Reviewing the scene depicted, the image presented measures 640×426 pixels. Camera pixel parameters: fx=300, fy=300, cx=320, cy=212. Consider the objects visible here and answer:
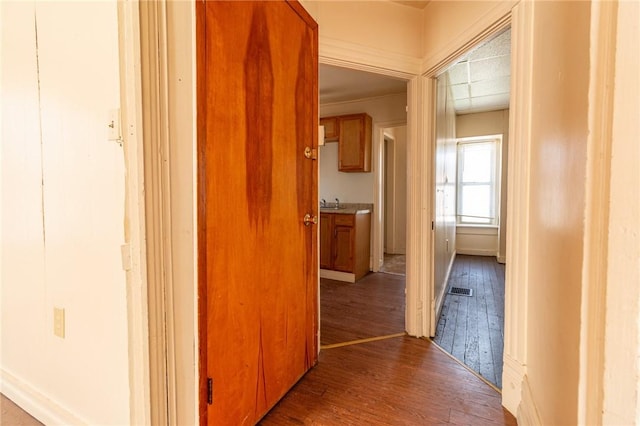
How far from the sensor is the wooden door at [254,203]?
3.76 ft

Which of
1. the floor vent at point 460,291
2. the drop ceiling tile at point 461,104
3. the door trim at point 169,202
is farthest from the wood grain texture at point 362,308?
the drop ceiling tile at point 461,104

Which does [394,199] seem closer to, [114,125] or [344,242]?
[344,242]

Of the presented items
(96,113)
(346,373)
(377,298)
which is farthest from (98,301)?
(377,298)

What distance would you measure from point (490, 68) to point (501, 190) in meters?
2.44

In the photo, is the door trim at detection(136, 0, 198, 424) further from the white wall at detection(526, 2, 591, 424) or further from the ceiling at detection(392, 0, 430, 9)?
the ceiling at detection(392, 0, 430, 9)

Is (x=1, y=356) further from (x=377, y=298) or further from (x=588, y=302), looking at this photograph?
(x=377, y=298)

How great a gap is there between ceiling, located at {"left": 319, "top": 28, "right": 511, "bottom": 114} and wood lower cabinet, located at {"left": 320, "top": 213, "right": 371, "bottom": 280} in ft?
5.46

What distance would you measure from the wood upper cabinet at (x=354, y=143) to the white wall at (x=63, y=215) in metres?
3.43

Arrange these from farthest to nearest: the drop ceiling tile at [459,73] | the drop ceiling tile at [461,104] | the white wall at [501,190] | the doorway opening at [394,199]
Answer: the doorway opening at [394,199] → the white wall at [501,190] → the drop ceiling tile at [461,104] → the drop ceiling tile at [459,73]

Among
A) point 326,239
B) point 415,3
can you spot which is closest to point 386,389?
point 326,239

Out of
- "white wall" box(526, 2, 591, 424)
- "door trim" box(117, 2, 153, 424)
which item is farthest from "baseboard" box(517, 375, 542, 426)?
"door trim" box(117, 2, 153, 424)

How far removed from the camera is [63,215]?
128 centimetres

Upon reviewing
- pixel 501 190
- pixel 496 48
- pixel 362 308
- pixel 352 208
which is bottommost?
pixel 362 308

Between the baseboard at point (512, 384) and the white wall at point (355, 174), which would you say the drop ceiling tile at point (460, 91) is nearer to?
the white wall at point (355, 174)
